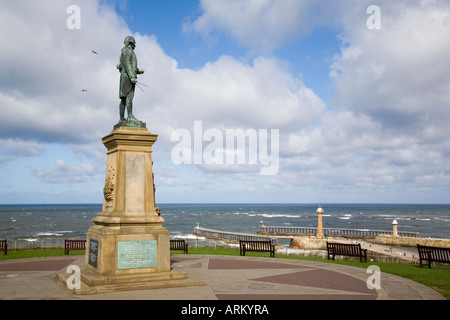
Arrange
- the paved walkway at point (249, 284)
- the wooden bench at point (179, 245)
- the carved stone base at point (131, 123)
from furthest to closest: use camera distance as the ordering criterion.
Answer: the wooden bench at point (179, 245)
the carved stone base at point (131, 123)
the paved walkway at point (249, 284)

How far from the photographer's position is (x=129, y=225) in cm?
1060

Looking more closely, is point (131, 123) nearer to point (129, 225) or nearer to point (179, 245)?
point (129, 225)

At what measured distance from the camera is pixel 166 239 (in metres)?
10.9

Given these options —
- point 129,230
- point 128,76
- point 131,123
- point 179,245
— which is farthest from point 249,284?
point 179,245

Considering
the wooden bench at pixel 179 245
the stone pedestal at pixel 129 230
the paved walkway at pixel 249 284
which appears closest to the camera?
the paved walkway at pixel 249 284

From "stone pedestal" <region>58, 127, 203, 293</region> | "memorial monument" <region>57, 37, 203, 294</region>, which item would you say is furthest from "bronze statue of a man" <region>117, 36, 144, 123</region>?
"stone pedestal" <region>58, 127, 203, 293</region>

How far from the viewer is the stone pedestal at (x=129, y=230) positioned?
1013cm

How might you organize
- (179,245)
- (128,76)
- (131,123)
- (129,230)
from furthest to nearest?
(179,245) → (128,76) → (131,123) → (129,230)

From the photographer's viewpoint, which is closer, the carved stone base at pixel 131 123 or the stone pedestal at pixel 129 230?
the stone pedestal at pixel 129 230

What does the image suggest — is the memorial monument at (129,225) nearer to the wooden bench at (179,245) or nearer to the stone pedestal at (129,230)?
the stone pedestal at (129,230)

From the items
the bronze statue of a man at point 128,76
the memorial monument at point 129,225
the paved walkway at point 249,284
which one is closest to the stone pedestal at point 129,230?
the memorial monument at point 129,225

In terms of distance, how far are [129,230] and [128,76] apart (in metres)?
4.69
